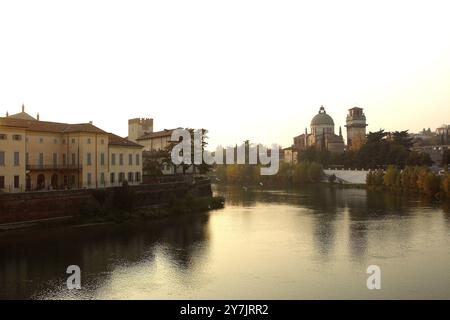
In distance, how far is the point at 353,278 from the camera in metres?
21.0

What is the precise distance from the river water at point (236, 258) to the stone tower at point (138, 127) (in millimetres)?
41481

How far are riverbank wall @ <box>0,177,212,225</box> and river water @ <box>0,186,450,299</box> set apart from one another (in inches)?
64.3

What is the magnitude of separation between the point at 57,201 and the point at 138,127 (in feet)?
151

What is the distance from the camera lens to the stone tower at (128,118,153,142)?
260 ft

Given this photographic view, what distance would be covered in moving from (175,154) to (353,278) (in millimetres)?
35123

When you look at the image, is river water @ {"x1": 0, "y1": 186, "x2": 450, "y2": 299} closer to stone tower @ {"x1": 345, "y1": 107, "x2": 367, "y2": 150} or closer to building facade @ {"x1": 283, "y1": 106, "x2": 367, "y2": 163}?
building facade @ {"x1": 283, "y1": 106, "x2": 367, "y2": 163}

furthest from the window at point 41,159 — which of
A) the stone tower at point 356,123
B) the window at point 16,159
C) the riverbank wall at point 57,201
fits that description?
the stone tower at point 356,123

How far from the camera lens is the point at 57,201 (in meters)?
34.2

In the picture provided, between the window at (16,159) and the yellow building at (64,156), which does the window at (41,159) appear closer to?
the yellow building at (64,156)

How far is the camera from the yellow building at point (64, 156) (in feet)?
116

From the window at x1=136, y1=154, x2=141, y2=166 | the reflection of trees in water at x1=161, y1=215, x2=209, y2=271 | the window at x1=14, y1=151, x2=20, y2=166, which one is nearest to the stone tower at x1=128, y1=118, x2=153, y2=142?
the window at x1=136, y1=154, x2=141, y2=166
